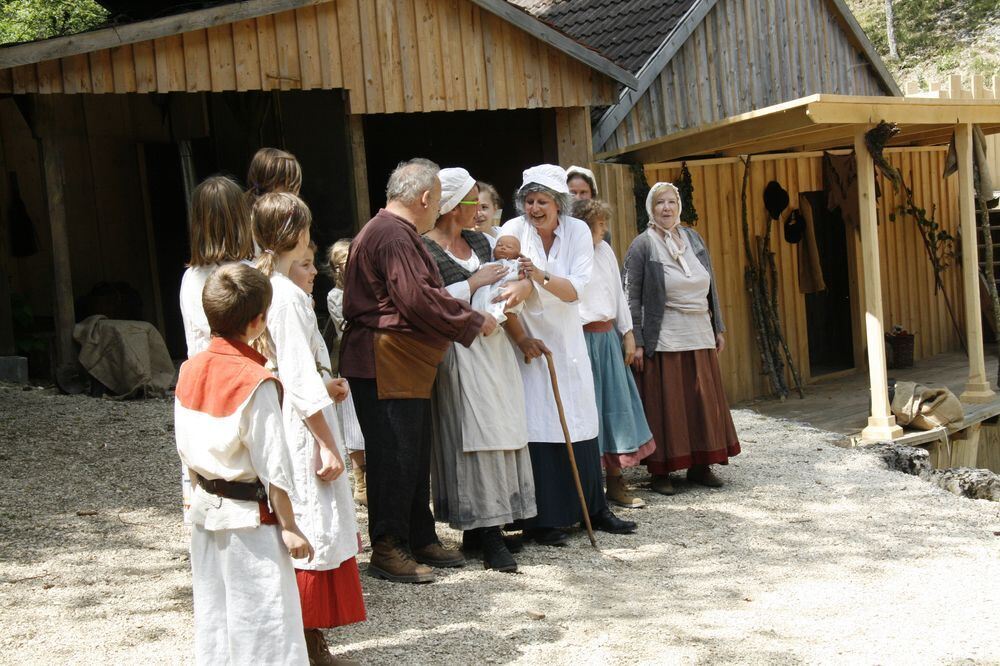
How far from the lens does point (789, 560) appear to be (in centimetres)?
545

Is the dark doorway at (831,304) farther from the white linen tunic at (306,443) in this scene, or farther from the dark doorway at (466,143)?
the white linen tunic at (306,443)

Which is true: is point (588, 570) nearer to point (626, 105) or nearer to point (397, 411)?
point (397, 411)

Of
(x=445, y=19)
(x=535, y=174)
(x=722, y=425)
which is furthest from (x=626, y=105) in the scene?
(x=535, y=174)

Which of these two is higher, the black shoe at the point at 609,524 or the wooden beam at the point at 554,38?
the wooden beam at the point at 554,38

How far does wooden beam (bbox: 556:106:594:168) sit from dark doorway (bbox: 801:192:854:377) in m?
3.90

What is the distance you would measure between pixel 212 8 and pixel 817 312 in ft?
25.5

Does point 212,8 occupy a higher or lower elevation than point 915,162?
higher

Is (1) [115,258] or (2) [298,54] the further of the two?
(1) [115,258]

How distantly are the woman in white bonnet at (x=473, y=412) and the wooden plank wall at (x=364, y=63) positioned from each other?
373 cm

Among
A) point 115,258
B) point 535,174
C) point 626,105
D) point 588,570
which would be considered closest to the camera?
point 588,570

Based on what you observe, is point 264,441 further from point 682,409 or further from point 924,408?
point 924,408

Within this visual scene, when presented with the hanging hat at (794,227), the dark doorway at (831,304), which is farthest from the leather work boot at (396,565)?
the dark doorway at (831,304)

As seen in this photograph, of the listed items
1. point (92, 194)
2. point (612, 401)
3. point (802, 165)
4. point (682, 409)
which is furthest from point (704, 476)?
point (92, 194)

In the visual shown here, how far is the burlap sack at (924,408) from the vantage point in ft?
28.4
